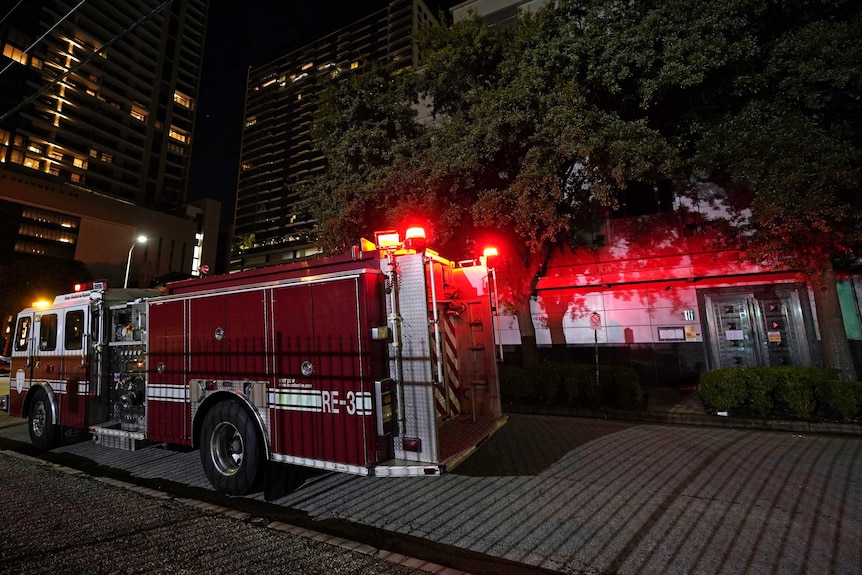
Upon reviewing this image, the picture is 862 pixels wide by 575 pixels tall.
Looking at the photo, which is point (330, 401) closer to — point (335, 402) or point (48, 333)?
point (335, 402)

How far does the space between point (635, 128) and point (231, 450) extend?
883 cm

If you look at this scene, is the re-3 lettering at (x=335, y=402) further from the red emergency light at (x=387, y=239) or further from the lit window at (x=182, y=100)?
the lit window at (x=182, y=100)

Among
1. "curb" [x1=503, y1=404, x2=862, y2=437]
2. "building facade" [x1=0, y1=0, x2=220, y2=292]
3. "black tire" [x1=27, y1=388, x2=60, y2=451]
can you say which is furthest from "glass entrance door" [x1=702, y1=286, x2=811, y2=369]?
"building facade" [x1=0, y1=0, x2=220, y2=292]

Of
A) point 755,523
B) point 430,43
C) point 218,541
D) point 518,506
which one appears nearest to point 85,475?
point 218,541

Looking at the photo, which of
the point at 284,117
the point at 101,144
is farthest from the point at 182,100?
the point at 101,144

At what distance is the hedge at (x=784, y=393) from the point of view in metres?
7.30

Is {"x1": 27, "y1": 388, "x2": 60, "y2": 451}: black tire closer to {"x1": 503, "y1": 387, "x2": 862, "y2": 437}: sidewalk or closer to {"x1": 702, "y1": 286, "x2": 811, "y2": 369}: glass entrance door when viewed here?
{"x1": 503, "y1": 387, "x2": 862, "y2": 437}: sidewalk

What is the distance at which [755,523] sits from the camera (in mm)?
3936

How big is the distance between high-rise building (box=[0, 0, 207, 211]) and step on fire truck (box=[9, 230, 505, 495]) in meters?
67.3

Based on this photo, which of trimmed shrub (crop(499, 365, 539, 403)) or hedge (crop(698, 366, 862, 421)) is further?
trimmed shrub (crop(499, 365, 539, 403))

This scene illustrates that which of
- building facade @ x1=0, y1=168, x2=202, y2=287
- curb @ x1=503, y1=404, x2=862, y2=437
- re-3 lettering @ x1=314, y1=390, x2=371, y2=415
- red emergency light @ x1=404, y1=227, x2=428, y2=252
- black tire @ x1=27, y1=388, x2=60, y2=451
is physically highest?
building facade @ x1=0, y1=168, x2=202, y2=287

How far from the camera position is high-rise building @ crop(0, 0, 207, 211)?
64.3 metres

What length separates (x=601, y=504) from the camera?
4473 mm

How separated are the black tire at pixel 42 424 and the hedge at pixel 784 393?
12.9 m
